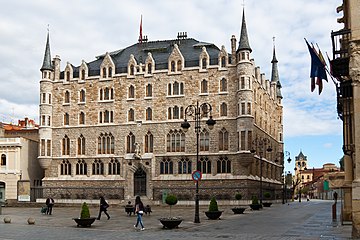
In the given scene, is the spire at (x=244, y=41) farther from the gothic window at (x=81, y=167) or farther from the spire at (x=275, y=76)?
the spire at (x=275, y=76)

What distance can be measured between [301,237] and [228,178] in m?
39.1

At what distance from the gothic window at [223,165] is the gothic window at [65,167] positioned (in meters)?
21.2

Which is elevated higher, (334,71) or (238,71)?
(238,71)

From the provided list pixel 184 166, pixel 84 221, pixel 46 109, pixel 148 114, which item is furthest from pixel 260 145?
pixel 84 221

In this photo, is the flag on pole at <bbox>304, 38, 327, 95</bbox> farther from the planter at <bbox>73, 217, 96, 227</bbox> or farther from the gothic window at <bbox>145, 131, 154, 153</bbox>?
the gothic window at <bbox>145, 131, 154, 153</bbox>

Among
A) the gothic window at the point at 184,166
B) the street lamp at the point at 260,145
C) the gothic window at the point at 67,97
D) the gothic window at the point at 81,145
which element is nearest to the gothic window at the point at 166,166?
the gothic window at the point at 184,166

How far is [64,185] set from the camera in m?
68.4

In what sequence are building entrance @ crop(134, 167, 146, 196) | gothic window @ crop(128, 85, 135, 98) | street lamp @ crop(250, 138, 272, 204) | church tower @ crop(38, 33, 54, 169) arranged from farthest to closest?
church tower @ crop(38, 33, 54, 169) < gothic window @ crop(128, 85, 135, 98) < building entrance @ crop(134, 167, 146, 196) < street lamp @ crop(250, 138, 272, 204)

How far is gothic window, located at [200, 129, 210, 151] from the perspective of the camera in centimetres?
6300

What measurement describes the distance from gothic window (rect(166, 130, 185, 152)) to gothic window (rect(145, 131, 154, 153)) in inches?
83.6

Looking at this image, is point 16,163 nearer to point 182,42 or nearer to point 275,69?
point 182,42

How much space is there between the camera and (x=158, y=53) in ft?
234

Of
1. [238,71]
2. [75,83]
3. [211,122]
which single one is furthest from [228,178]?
[211,122]

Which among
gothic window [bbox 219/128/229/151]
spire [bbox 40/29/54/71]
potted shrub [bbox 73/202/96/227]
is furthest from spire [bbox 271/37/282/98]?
potted shrub [bbox 73/202/96/227]
